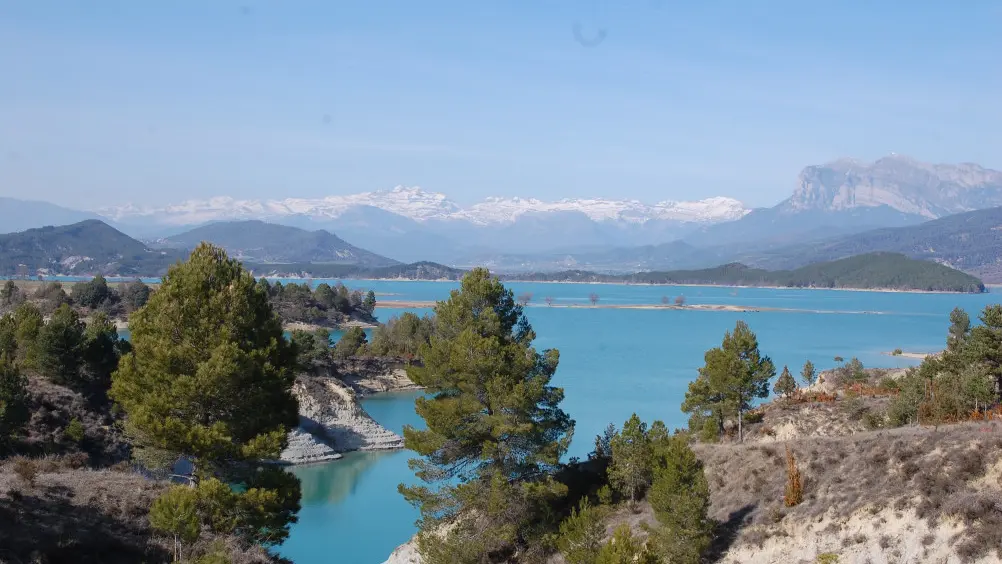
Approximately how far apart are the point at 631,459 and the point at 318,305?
8968cm

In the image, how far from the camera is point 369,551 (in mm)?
27641

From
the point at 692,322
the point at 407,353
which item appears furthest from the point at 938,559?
the point at 692,322

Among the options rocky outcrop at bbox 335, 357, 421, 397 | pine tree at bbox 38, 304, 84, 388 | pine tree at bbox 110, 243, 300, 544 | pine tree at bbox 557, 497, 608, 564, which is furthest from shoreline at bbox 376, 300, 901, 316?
pine tree at bbox 110, 243, 300, 544

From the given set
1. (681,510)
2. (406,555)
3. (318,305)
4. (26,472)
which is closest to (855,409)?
(681,510)

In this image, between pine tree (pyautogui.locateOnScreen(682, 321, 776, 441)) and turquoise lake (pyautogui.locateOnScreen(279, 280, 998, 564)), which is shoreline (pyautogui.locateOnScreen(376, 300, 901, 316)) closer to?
turquoise lake (pyautogui.locateOnScreen(279, 280, 998, 564))

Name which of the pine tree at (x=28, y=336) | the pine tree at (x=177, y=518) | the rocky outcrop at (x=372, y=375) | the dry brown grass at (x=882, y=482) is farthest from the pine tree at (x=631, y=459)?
the rocky outcrop at (x=372, y=375)

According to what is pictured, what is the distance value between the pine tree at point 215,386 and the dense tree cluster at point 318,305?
71928 millimetres

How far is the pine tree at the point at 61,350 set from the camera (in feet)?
96.2

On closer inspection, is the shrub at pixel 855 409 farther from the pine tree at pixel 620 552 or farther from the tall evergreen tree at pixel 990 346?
the pine tree at pixel 620 552

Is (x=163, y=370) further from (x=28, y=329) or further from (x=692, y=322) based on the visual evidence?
(x=692, y=322)

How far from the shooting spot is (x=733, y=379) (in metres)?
27.2

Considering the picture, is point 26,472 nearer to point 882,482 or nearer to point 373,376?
point 882,482

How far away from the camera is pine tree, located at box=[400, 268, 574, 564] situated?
17.5 meters

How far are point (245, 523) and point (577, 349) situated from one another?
258ft
